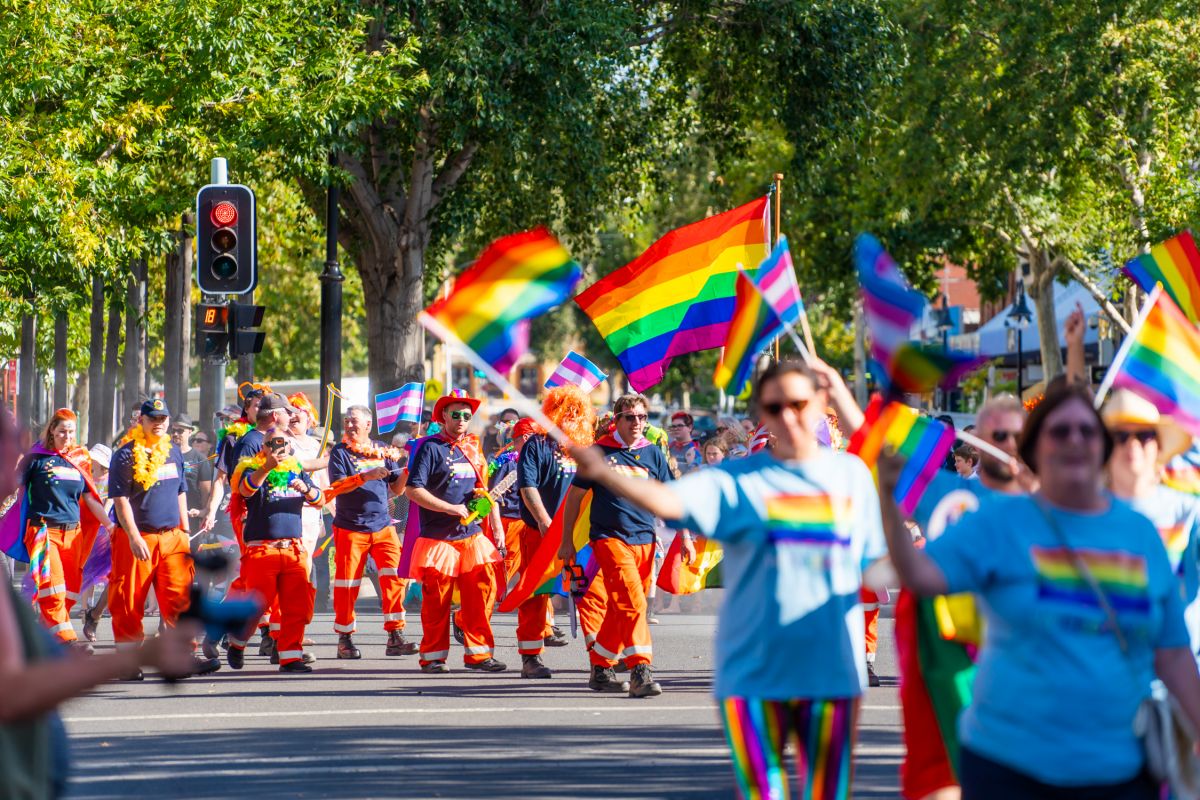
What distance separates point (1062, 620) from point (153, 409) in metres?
8.78

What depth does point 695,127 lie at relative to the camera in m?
28.3

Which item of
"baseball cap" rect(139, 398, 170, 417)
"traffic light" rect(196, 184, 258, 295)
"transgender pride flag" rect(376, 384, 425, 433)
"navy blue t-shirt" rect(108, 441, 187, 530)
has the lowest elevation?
"navy blue t-shirt" rect(108, 441, 187, 530)

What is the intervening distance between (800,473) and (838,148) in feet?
72.0

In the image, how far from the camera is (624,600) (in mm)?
10805

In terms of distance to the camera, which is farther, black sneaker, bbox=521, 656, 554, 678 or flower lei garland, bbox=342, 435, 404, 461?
flower lei garland, bbox=342, 435, 404, 461

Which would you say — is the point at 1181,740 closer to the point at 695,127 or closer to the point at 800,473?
the point at 800,473

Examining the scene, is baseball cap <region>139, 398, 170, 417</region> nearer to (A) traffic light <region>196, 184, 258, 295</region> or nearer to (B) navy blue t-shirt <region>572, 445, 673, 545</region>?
(B) navy blue t-shirt <region>572, 445, 673, 545</region>

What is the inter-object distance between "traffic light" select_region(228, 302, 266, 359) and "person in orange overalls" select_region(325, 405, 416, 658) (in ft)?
11.9

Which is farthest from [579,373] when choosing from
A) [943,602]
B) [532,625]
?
[943,602]

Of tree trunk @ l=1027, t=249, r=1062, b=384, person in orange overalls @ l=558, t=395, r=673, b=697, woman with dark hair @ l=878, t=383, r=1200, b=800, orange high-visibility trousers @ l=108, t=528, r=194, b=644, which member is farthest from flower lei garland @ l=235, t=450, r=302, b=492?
tree trunk @ l=1027, t=249, r=1062, b=384

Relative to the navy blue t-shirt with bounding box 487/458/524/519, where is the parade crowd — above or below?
below


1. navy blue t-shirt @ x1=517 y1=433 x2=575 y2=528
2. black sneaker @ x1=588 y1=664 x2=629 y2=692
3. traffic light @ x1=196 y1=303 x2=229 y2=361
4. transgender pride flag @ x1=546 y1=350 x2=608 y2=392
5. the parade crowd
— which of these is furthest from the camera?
traffic light @ x1=196 y1=303 x2=229 y2=361

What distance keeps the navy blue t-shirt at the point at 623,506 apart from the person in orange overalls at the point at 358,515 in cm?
215

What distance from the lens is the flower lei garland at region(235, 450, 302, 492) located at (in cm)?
1214
